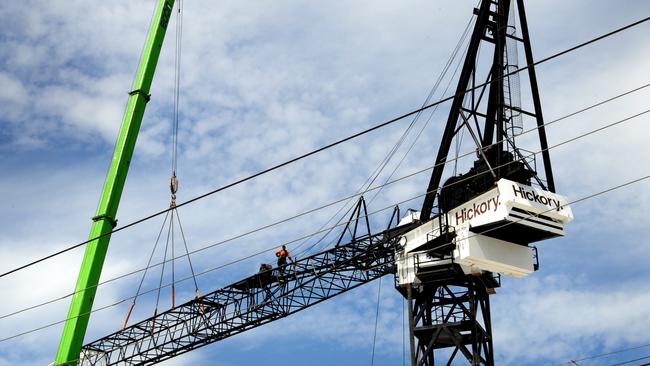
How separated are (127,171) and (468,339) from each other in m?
17.5

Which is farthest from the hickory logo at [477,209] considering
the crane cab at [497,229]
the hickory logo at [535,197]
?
the hickory logo at [535,197]

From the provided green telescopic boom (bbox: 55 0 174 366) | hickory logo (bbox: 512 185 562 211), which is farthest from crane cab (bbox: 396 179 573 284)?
green telescopic boom (bbox: 55 0 174 366)

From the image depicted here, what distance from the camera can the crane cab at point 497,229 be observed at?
3475 cm

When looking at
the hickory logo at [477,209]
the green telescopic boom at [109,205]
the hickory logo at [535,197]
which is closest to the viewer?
the hickory logo at [535,197]

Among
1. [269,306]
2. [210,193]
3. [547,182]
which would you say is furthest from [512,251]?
[210,193]

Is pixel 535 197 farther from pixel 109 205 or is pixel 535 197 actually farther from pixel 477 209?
pixel 109 205

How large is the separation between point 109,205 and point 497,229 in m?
17.3

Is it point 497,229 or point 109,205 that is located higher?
point 109,205

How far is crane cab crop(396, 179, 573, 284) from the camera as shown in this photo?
34.8 m

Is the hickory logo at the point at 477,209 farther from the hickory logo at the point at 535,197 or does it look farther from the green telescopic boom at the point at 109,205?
the green telescopic boom at the point at 109,205

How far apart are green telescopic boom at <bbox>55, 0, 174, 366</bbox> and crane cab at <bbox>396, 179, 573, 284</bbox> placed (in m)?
13.7

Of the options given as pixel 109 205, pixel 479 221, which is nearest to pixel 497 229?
pixel 479 221

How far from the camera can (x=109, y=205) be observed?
40281 millimetres

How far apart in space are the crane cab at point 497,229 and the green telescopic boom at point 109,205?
13677 mm
